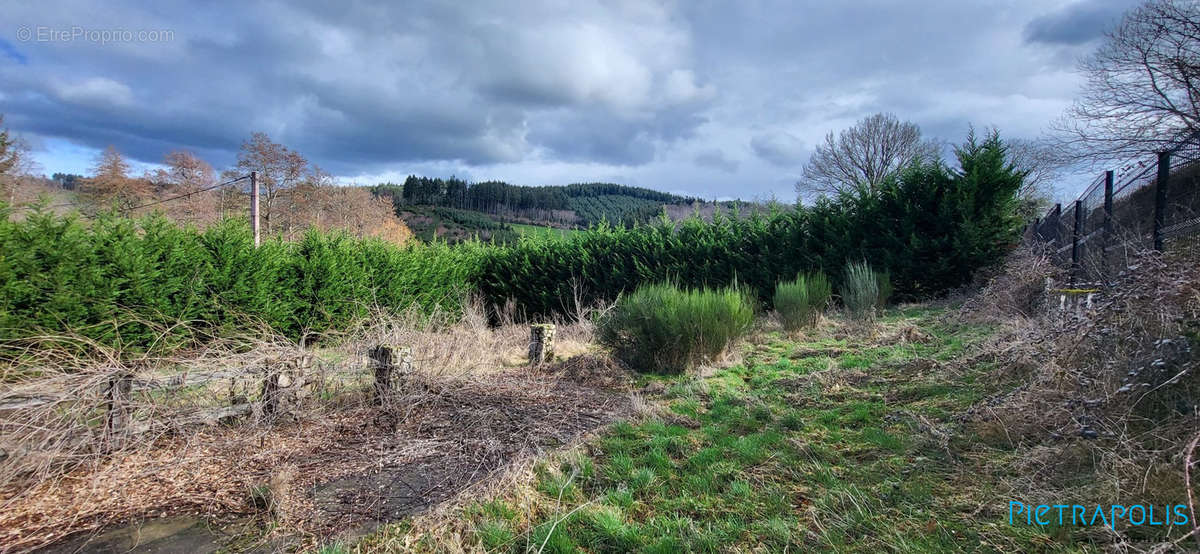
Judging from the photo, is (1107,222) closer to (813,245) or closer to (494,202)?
(813,245)

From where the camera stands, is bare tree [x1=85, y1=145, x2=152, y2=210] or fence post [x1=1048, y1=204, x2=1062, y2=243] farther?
bare tree [x1=85, y1=145, x2=152, y2=210]

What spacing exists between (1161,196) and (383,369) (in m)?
6.26

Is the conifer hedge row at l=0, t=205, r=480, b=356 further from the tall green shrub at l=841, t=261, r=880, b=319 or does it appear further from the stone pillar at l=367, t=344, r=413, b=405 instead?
the tall green shrub at l=841, t=261, r=880, b=319

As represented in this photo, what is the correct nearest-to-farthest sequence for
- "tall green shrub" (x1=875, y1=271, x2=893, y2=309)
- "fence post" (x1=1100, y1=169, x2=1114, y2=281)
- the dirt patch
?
the dirt patch
"fence post" (x1=1100, y1=169, x2=1114, y2=281)
"tall green shrub" (x1=875, y1=271, x2=893, y2=309)

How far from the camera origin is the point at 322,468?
3092 millimetres

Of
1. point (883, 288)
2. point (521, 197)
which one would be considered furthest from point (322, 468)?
point (521, 197)

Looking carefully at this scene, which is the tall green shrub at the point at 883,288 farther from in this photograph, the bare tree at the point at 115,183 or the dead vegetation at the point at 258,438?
the bare tree at the point at 115,183

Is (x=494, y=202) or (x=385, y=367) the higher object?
(x=494, y=202)

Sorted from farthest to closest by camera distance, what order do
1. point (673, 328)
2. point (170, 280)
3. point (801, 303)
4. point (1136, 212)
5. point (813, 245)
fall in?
point (813, 245) < point (801, 303) < point (170, 280) < point (673, 328) < point (1136, 212)

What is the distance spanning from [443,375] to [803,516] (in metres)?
3.44

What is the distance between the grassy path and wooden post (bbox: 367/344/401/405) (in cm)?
180

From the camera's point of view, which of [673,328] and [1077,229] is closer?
[673,328]

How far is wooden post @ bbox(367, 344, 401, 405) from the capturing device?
4.08 m

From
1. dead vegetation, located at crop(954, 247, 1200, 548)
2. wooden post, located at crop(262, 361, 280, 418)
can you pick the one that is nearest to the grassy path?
dead vegetation, located at crop(954, 247, 1200, 548)
